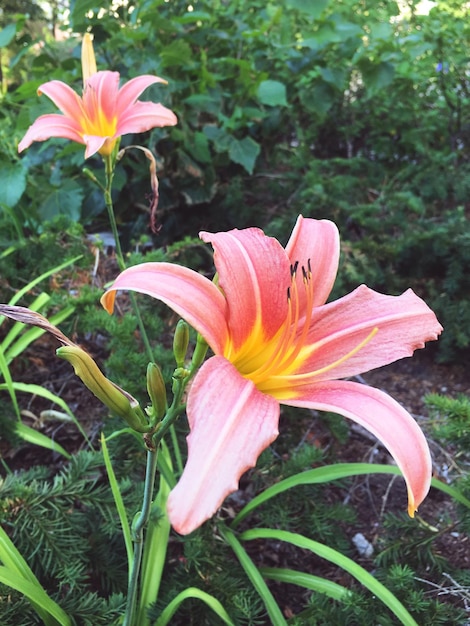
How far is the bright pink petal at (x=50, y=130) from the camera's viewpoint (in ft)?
4.66

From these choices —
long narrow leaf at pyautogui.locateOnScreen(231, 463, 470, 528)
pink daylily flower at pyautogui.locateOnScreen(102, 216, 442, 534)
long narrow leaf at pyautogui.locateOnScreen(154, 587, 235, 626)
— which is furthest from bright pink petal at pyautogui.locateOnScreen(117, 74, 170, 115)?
long narrow leaf at pyautogui.locateOnScreen(154, 587, 235, 626)

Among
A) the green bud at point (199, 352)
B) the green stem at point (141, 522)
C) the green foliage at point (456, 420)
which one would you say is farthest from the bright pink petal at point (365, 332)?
the green foliage at point (456, 420)

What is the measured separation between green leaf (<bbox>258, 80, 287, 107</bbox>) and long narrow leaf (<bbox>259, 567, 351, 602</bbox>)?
2.08m

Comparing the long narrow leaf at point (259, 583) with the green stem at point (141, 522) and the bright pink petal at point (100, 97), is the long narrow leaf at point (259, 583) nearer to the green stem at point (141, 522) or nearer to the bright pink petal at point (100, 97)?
the green stem at point (141, 522)

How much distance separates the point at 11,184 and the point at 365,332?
202 centimetres

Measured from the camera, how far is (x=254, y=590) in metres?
1.23

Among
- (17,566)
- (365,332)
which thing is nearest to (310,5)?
(365,332)

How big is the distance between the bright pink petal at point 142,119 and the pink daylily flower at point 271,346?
0.79 m

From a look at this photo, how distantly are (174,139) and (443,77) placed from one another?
1581 mm

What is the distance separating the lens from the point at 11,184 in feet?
7.52

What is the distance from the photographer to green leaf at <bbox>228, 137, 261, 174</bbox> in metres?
2.60

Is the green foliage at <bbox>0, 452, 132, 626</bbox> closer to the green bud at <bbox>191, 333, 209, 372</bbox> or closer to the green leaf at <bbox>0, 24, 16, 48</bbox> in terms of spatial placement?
the green bud at <bbox>191, 333, 209, 372</bbox>

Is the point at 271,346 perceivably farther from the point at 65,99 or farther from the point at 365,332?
the point at 65,99

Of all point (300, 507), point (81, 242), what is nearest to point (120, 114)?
point (81, 242)
